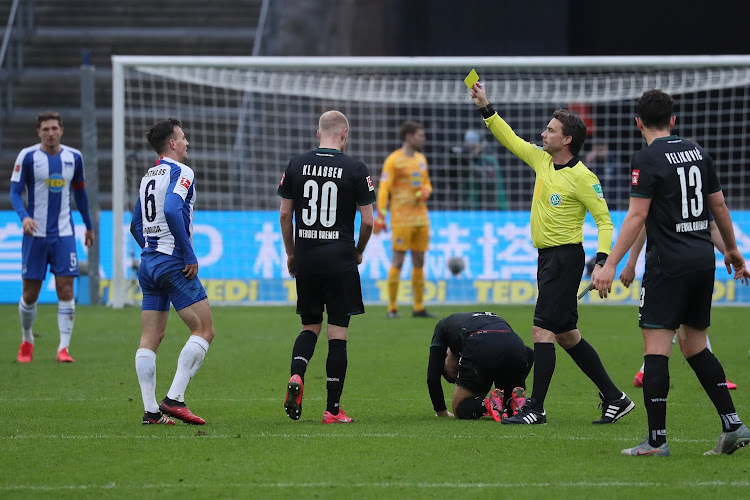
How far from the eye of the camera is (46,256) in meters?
11.0

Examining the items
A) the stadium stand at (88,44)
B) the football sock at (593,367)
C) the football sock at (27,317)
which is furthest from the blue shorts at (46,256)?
the stadium stand at (88,44)

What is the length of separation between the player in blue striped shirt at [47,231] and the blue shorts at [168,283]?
12.4 ft

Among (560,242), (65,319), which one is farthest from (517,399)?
(65,319)

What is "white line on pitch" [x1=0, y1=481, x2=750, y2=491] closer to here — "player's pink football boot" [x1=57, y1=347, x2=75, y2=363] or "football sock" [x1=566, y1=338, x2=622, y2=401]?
"football sock" [x1=566, y1=338, x2=622, y2=401]

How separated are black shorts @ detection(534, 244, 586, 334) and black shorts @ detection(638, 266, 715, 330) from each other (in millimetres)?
1114

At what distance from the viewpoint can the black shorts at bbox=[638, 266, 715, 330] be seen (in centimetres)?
614

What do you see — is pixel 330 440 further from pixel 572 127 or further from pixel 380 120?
pixel 380 120

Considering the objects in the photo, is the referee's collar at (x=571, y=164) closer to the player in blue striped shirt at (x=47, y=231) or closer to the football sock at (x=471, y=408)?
the football sock at (x=471, y=408)

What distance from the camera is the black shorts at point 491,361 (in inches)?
292

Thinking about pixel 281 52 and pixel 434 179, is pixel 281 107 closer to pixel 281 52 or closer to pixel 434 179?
pixel 281 52

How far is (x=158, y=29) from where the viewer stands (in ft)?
82.0

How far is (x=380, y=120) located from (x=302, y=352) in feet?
45.1

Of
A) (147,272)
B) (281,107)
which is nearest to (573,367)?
(147,272)

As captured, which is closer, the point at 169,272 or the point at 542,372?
the point at 169,272
